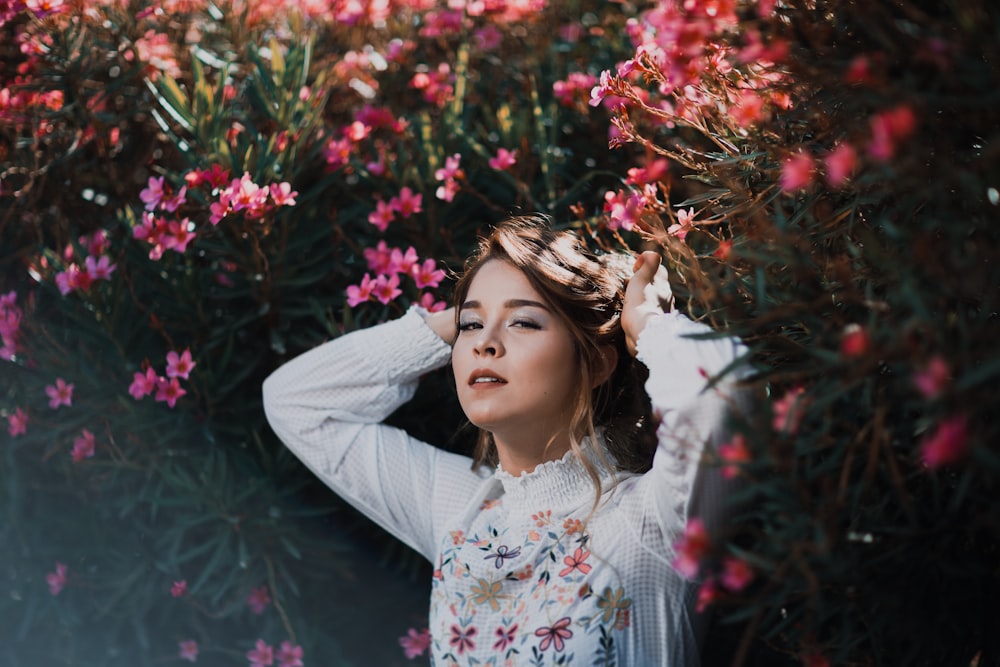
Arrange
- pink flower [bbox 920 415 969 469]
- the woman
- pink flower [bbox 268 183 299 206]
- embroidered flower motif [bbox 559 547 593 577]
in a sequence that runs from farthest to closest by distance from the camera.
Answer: pink flower [bbox 268 183 299 206] → embroidered flower motif [bbox 559 547 593 577] → the woman → pink flower [bbox 920 415 969 469]

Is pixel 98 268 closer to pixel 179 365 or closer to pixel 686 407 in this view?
pixel 179 365

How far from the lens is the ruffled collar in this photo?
1.72 metres

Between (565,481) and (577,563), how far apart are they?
169 mm

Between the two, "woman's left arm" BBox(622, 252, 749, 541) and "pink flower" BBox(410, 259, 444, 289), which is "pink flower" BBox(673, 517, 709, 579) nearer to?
"woman's left arm" BBox(622, 252, 749, 541)

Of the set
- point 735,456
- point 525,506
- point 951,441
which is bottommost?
point 525,506

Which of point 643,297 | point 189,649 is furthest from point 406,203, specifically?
point 189,649

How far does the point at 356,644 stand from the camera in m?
2.32

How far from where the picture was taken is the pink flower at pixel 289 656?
2.07 metres

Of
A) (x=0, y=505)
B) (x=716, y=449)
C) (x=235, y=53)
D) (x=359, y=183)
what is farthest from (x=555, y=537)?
(x=235, y=53)

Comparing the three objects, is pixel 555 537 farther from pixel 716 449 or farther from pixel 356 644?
pixel 356 644

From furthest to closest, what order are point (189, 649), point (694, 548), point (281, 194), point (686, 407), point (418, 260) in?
point (418, 260) < point (189, 649) < point (281, 194) < point (686, 407) < point (694, 548)

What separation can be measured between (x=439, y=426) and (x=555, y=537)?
0.65 meters

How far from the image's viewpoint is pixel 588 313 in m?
1.74

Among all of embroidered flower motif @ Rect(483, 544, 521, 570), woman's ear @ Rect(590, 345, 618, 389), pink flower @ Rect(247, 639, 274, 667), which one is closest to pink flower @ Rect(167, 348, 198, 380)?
pink flower @ Rect(247, 639, 274, 667)
